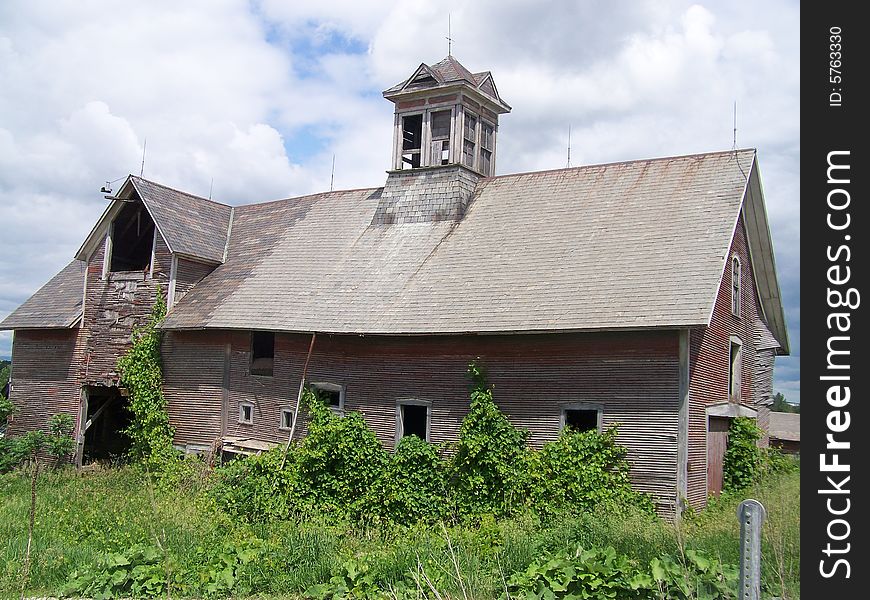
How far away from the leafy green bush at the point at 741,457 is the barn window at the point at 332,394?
8.58 m

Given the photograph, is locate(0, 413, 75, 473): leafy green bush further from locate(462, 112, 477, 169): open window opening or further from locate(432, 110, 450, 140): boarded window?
locate(462, 112, 477, 169): open window opening

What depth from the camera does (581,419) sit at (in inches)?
623

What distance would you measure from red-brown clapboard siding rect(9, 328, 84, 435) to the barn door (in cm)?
1686

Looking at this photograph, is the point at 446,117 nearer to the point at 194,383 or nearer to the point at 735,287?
the point at 735,287

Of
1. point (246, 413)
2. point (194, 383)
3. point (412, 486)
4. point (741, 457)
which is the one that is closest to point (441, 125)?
point (246, 413)

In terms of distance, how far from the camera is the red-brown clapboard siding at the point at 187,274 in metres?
21.9

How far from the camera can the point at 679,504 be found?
571 inches

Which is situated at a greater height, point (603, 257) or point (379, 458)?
point (603, 257)

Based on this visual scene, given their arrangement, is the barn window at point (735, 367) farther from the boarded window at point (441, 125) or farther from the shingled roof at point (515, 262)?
the boarded window at point (441, 125)

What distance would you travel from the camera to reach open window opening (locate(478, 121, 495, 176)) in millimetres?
23172

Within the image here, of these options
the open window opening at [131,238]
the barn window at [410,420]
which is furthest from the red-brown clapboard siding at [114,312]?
the barn window at [410,420]
